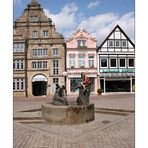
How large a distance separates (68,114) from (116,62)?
987 inches

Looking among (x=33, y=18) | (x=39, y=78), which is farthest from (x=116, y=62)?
(x=33, y=18)

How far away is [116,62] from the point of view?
33.9m

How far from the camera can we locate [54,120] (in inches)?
395

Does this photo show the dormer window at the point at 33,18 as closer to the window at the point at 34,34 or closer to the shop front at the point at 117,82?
the window at the point at 34,34

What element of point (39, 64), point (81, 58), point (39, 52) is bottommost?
point (39, 64)

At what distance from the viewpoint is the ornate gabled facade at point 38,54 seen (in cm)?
3247

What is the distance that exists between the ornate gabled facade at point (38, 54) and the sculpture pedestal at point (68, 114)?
22.0m

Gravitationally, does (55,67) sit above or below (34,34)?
below

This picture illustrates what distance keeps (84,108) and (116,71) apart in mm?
24301

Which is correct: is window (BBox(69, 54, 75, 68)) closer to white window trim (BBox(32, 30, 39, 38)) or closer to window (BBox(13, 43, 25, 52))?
white window trim (BBox(32, 30, 39, 38))

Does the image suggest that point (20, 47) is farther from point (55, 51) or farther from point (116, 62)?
point (116, 62)

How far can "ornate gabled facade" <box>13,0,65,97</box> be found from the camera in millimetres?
32469

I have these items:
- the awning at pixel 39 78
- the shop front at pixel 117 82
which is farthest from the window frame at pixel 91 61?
the awning at pixel 39 78
